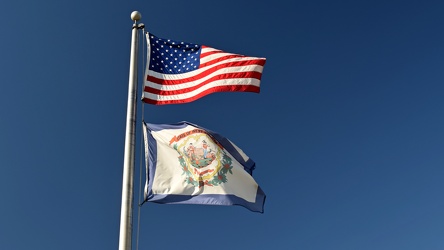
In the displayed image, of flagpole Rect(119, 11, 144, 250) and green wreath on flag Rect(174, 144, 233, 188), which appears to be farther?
green wreath on flag Rect(174, 144, 233, 188)

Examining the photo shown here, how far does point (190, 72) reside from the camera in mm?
14812

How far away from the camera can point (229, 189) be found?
1353 cm

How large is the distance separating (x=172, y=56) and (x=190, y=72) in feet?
2.25

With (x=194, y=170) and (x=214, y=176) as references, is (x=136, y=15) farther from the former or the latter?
(x=214, y=176)

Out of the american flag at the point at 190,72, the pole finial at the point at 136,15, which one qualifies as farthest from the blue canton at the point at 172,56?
the pole finial at the point at 136,15

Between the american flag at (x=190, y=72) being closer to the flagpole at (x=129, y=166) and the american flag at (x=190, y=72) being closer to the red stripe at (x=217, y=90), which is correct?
the red stripe at (x=217, y=90)

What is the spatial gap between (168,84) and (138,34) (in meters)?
1.57

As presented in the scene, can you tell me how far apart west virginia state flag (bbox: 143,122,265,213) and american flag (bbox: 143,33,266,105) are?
837 mm

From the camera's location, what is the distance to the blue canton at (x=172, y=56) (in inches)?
578

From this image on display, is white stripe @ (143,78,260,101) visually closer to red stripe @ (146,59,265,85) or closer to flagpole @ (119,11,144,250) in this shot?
red stripe @ (146,59,265,85)

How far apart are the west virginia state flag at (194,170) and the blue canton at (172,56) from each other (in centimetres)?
157

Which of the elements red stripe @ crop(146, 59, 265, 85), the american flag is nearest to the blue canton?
the american flag

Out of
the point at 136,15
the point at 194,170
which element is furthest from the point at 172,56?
the point at 194,170

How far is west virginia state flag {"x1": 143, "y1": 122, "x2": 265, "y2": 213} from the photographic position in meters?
13.1
